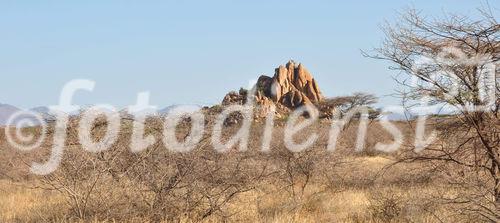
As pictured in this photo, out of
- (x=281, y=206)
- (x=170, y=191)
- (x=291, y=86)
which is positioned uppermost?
(x=291, y=86)

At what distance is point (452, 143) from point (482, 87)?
52.4 inches

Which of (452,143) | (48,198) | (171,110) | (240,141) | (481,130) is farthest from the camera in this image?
(48,198)

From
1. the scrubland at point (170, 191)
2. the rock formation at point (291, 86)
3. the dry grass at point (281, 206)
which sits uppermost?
the rock formation at point (291, 86)

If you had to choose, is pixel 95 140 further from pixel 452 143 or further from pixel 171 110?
pixel 452 143

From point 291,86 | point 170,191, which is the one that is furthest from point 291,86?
point 170,191

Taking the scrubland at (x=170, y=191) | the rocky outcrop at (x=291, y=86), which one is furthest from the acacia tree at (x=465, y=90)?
the rocky outcrop at (x=291, y=86)

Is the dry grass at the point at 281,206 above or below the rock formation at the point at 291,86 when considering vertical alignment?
below

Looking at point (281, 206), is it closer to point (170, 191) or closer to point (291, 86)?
point (170, 191)

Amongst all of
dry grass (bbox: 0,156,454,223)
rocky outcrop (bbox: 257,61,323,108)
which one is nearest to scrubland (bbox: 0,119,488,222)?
dry grass (bbox: 0,156,454,223)

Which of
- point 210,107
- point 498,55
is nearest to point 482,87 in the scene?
point 498,55

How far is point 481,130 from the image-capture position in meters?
9.54

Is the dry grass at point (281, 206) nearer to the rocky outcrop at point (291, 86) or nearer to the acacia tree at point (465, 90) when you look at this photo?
the acacia tree at point (465, 90)

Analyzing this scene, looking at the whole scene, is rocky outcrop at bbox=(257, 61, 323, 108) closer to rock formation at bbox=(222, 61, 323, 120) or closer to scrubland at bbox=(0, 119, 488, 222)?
rock formation at bbox=(222, 61, 323, 120)

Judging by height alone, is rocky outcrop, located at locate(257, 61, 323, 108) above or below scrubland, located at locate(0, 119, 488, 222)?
above
